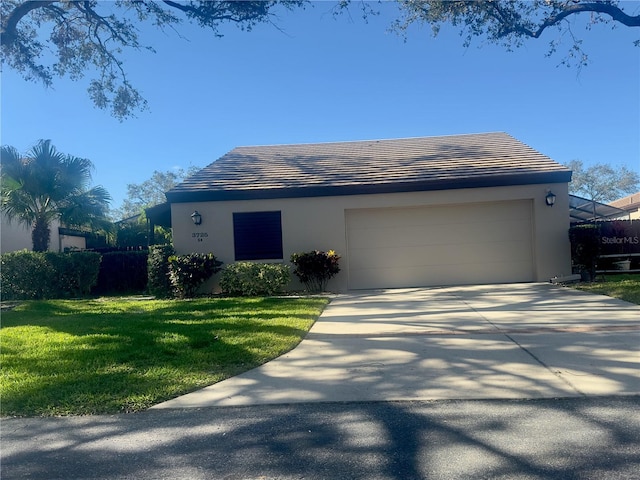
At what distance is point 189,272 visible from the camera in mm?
12094

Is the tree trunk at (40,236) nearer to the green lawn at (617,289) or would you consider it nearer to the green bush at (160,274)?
the green bush at (160,274)

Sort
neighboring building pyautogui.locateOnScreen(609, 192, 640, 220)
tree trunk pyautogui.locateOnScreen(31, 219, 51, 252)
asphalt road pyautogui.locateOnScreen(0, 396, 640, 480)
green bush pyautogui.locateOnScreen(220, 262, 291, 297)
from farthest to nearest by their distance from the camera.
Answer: neighboring building pyautogui.locateOnScreen(609, 192, 640, 220) → tree trunk pyautogui.locateOnScreen(31, 219, 51, 252) → green bush pyautogui.locateOnScreen(220, 262, 291, 297) → asphalt road pyautogui.locateOnScreen(0, 396, 640, 480)

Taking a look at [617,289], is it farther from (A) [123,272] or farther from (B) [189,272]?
(A) [123,272]

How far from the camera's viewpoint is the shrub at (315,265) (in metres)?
12.4

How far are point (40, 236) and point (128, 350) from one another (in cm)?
980

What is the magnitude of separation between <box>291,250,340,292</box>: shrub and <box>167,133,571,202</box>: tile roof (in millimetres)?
1828

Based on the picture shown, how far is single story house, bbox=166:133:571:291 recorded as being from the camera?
12844mm

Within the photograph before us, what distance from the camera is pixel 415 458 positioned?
3193 millimetres

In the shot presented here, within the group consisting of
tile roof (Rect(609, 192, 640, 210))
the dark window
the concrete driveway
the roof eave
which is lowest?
the concrete driveway

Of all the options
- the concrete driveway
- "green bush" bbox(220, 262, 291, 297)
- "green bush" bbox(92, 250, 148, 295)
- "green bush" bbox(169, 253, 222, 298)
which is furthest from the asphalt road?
"green bush" bbox(92, 250, 148, 295)

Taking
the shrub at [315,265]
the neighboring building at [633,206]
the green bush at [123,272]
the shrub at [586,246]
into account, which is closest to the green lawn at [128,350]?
the shrub at [315,265]

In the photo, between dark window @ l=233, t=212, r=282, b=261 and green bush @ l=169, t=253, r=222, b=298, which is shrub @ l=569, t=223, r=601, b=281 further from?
green bush @ l=169, t=253, r=222, b=298

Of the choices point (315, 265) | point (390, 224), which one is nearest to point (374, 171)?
point (390, 224)

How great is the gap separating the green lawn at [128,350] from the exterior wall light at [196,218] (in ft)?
11.9
